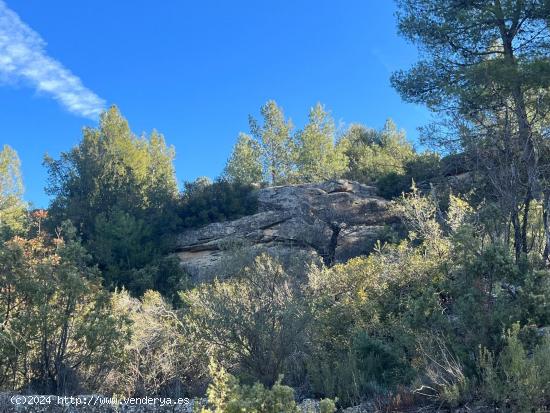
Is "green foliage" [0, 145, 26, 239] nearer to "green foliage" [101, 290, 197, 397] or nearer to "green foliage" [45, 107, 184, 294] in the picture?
"green foliage" [45, 107, 184, 294]

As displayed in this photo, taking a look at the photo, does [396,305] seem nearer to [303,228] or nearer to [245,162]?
[303,228]

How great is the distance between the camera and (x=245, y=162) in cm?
3262

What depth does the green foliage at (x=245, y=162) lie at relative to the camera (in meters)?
32.1

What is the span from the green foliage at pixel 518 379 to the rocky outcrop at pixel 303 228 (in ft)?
38.1

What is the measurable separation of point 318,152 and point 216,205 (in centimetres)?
1116

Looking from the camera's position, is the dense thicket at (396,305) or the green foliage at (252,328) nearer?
the dense thicket at (396,305)

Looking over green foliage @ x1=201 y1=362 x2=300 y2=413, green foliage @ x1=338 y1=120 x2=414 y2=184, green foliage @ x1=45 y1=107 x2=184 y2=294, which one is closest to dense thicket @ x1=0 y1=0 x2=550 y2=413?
green foliage @ x1=201 y1=362 x2=300 y2=413

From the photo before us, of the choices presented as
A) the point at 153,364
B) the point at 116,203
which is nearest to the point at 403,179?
the point at 116,203

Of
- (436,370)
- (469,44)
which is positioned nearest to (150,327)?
(436,370)

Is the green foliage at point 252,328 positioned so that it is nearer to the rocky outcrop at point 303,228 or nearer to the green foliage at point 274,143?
the rocky outcrop at point 303,228

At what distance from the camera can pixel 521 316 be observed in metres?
5.57

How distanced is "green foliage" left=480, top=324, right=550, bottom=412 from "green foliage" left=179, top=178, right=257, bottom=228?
15.6 meters

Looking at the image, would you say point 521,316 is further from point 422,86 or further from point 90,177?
point 90,177

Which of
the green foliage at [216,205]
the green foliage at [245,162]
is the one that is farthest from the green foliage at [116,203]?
the green foliage at [245,162]
